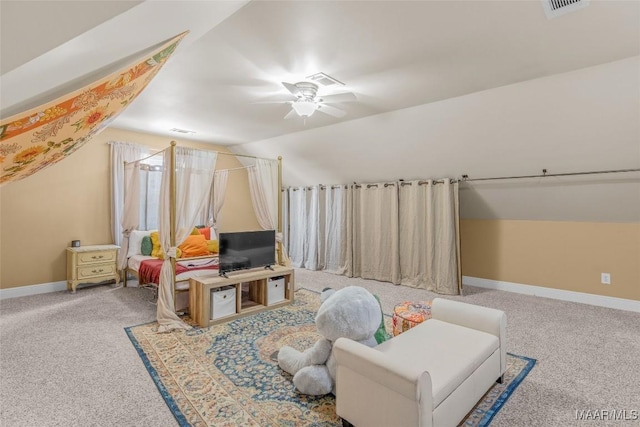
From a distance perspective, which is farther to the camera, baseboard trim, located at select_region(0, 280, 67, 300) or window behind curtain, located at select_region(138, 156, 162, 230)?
window behind curtain, located at select_region(138, 156, 162, 230)

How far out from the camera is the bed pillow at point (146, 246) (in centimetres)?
495

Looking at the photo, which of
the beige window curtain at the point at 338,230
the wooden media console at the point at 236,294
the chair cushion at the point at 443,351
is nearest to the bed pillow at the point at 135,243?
the wooden media console at the point at 236,294

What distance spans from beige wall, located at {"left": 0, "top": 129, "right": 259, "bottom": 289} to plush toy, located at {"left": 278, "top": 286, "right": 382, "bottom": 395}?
4.69 m

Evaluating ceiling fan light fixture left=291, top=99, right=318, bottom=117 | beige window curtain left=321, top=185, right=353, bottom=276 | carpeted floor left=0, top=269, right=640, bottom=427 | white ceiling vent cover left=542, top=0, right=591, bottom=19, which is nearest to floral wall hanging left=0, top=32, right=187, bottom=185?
carpeted floor left=0, top=269, right=640, bottom=427

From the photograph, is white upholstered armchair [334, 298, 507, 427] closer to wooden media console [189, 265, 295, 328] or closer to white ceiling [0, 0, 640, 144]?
white ceiling [0, 0, 640, 144]

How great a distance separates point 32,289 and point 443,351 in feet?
18.8

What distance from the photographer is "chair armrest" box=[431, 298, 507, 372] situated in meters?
2.23

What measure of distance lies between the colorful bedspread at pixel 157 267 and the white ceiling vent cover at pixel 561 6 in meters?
4.17

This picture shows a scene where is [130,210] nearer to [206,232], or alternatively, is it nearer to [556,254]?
[206,232]

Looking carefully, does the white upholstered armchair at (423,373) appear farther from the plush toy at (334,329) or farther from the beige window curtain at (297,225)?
the beige window curtain at (297,225)

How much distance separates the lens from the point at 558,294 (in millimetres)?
4316

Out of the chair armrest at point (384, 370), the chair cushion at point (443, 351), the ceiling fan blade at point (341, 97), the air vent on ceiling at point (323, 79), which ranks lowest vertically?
the chair cushion at point (443, 351)

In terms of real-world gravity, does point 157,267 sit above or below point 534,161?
below

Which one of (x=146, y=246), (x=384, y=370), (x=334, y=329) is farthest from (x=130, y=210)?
(x=384, y=370)
